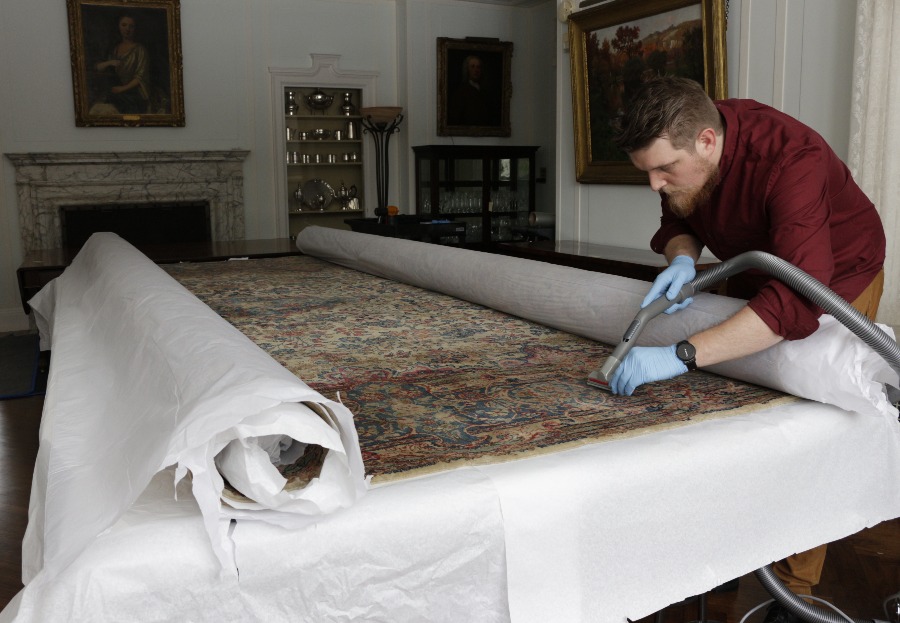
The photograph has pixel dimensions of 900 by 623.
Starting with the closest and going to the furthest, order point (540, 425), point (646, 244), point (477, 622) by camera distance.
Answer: point (477, 622), point (540, 425), point (646, 244)

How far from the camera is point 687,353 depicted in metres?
1.72

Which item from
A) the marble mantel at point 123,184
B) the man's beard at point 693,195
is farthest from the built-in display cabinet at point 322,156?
the man's beard at point 693,195

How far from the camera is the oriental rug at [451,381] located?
1470mm

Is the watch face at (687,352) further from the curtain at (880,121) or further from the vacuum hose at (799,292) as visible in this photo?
the curtain at (880,121)

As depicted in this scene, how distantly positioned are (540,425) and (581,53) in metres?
4.73

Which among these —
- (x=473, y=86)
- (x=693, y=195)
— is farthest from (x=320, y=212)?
(x=693, y=195)

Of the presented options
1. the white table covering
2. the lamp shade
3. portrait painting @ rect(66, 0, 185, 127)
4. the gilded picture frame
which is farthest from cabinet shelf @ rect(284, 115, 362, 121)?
the white table covering

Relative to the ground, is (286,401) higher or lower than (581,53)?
lower

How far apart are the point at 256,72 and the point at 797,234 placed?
7367 millimetres

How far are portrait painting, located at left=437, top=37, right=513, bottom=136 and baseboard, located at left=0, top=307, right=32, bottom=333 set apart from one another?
14.9ft

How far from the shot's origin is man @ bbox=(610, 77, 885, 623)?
1.71 meters

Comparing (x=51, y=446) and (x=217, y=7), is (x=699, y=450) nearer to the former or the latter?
(x=51, y=446)

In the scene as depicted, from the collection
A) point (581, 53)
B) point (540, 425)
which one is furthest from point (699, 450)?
point (581, 53)

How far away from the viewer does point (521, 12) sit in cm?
909
